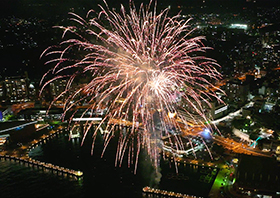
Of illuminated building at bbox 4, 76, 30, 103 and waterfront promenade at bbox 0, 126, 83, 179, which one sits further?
illuminated building at bbox 4, 76, 30, 103

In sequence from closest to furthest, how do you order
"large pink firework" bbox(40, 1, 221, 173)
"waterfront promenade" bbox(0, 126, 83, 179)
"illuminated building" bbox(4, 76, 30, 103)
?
"large pink firework" bbox(40, 1, 221, 173)
"waterfront promenade" bbox(0, 126, 83, 179)
"illuminated building" bbox(4, 76, 30, 103)

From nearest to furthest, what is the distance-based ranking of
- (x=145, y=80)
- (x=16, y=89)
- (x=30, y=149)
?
(x=145, y=80) → (x=30, y=149) → (x=16, y=89)

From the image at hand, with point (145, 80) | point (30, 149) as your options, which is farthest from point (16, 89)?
point (145, 80)

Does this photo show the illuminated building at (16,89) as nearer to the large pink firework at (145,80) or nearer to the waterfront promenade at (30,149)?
the large pink firework at (145,80)

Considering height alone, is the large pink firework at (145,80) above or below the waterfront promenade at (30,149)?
above

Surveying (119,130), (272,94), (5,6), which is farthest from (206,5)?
(119,130)

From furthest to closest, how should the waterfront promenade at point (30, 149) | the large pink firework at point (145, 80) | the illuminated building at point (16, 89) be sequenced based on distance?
the illuminated building at point (16, 89) → the waterfront promenade at point (30, 149) → the large pink firework at point (145, 80)

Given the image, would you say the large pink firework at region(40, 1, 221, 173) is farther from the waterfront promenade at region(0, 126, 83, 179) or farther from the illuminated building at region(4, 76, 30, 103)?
the illuminated building at region(4, 76, 30, 103)

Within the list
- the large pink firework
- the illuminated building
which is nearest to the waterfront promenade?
the large pink firework

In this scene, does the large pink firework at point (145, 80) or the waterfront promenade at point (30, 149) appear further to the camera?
the waterfront promenade at point (30, 149)

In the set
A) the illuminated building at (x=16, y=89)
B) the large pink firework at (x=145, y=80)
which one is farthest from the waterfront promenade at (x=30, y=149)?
the illuminated building at (x=16, y=89)

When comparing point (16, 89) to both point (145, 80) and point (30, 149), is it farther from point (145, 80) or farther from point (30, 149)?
point (145, 80)

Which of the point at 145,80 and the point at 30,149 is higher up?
the point at 145,80
